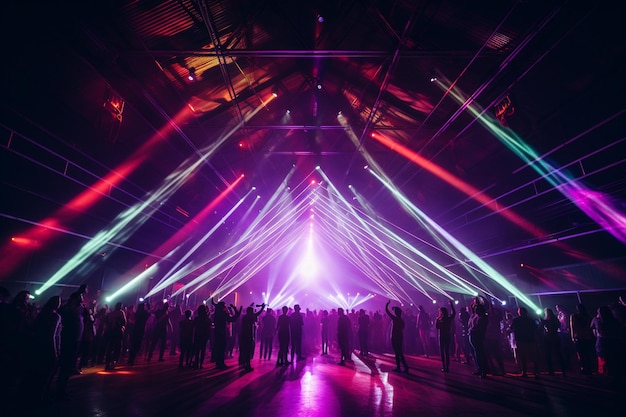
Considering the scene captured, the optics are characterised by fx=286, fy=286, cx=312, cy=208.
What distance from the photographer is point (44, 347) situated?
13.5 ft

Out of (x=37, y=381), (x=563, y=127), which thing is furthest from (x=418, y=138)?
→ (x=37, y=381)

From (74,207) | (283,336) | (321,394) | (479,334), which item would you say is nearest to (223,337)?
(283,336)

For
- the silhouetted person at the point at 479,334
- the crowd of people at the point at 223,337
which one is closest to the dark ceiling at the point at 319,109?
the crowd of people at the point at 223,337

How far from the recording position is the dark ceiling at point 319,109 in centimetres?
645

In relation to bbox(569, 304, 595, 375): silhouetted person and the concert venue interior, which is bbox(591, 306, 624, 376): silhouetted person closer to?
bbox(569, 304, 595, 375): silhouetted person

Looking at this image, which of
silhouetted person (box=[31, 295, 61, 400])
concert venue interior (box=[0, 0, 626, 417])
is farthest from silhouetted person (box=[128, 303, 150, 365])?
silhouetted person (box=[31, 295, 61, 400])

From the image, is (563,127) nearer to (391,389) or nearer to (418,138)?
(418,138)

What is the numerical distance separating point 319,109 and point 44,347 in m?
11.2

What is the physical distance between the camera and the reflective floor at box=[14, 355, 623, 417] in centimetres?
404

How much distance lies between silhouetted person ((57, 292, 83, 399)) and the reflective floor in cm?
32

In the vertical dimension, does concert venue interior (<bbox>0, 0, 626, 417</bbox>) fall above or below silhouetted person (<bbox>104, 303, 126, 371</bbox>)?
A: above

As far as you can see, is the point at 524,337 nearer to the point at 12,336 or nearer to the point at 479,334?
the point at 479,334

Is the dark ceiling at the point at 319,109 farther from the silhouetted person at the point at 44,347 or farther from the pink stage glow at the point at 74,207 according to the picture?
the silhouetted person at the point at 44,347

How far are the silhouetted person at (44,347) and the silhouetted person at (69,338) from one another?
9.6 inches
